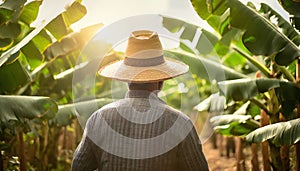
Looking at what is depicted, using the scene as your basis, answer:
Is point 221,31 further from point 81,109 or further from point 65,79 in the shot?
point 65,79

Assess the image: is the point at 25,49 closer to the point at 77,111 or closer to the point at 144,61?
the point at 77,111

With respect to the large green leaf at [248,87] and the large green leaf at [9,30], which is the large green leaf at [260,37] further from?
the large green leaf at [9,30]

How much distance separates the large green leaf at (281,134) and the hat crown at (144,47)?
5.44ft

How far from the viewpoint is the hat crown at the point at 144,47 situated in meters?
3.21

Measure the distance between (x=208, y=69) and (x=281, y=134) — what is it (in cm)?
230

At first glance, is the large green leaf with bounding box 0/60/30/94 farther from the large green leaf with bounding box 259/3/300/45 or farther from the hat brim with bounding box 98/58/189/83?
the large green leaf with bounding box 259/3/300/45

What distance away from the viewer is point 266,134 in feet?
15.1

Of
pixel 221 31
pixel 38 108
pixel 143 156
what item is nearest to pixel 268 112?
pixel 221 31

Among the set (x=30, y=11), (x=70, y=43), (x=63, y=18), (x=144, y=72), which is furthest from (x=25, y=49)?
(x=144, y=72)

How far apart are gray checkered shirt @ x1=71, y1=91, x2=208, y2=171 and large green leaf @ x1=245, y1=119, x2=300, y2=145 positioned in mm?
1683

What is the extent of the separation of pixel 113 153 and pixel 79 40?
4525 millimetres

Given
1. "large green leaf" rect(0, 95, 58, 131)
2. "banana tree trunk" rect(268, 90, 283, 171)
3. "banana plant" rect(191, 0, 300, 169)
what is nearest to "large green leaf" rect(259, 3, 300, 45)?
"banana plant" rect(191, 0, 300, 169)

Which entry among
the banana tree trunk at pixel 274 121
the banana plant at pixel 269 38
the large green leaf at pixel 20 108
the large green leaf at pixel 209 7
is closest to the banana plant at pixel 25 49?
the large green leaf at pixel 20 108

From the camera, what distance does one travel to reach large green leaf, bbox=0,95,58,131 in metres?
4.55
